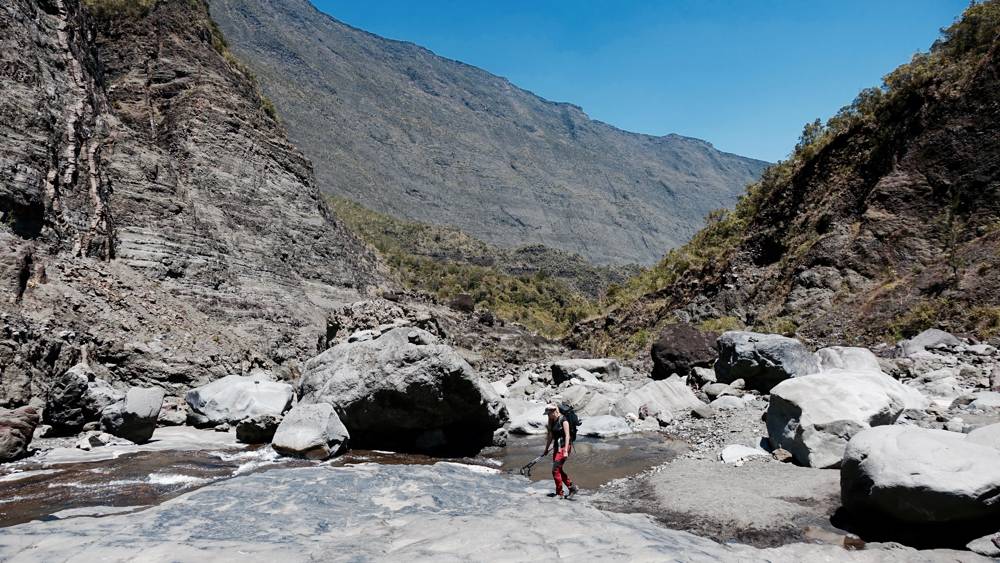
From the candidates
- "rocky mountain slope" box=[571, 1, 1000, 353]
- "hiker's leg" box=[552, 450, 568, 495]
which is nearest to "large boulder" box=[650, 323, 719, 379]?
"rocky mountain slope" box=[571, 1, 1000, 353]

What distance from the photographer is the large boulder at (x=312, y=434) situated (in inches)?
380

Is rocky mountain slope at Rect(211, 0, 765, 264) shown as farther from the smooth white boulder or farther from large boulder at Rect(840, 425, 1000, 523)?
large boulder at Rect(840, 425, 1000, 523)

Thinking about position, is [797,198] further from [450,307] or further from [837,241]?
[450,307]

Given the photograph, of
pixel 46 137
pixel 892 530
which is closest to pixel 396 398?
pixel 892 530

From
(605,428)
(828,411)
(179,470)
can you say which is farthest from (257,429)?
(828,411)

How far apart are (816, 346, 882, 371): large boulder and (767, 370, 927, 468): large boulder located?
3.55 metres

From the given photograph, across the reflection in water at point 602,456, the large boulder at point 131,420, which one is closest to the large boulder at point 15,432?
the large boulder at point 131,420

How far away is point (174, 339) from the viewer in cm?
1609

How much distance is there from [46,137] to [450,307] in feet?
83.5

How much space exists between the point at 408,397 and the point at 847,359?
361 inches

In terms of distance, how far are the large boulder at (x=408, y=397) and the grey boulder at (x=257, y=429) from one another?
0.78 metres

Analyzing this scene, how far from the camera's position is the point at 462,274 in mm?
66000

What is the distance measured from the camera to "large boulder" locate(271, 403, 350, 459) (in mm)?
9641

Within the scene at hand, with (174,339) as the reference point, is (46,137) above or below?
above
